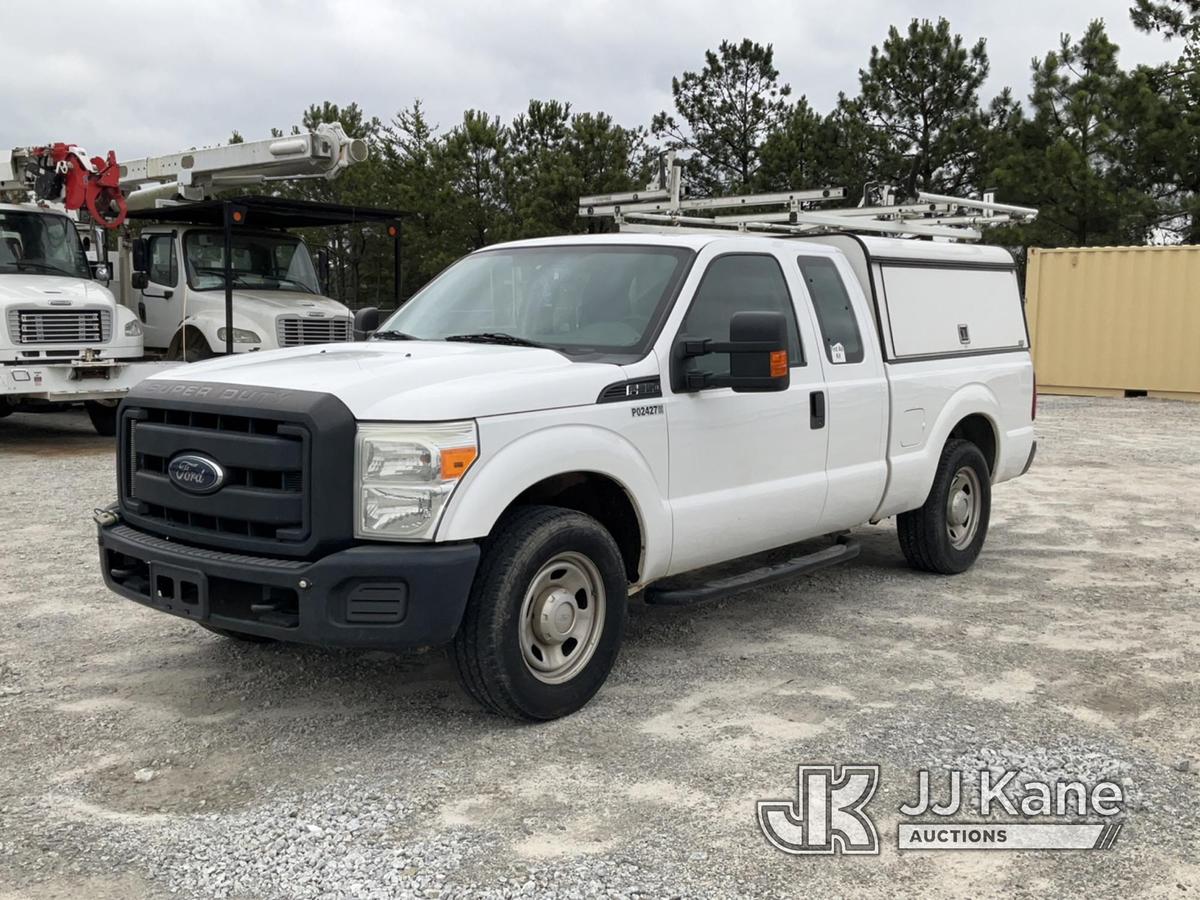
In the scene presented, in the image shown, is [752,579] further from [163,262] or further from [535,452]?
[163,262]

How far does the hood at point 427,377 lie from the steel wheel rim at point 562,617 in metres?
0.63

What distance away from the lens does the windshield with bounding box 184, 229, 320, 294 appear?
44.1 ft

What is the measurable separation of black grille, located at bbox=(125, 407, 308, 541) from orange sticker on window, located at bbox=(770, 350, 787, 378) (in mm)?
1881

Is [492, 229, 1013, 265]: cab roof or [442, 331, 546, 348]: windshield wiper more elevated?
[492, 229, 1013, 265]: cab roof

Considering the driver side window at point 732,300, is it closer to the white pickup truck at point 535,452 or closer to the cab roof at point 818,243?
the white pickup truck at point 535,452

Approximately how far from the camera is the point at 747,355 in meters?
4.78

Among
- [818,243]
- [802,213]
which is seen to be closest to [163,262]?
[802,213]

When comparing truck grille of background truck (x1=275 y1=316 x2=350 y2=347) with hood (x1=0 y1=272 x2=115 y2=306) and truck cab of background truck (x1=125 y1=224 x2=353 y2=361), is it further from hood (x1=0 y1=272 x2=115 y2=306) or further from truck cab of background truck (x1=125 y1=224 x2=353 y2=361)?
hood (x1=0 y1=272 x2=115 y2=306)

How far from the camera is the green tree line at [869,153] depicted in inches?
1093

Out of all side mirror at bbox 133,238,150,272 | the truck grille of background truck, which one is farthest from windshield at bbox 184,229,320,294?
the truck grille of background truck

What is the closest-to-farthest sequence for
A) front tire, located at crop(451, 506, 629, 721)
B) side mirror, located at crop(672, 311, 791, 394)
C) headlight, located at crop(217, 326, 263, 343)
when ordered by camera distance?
1. front tire, located at crop(451, 506, 629, 721)
2. side mirror, located at crop(672, 311, 791, 394)
3. headlight, located at crop(217, 326, 263, 343)

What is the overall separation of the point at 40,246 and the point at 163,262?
1.30 meters

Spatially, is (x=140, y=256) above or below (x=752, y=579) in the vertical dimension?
above

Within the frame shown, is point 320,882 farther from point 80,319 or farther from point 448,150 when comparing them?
point 448,150
